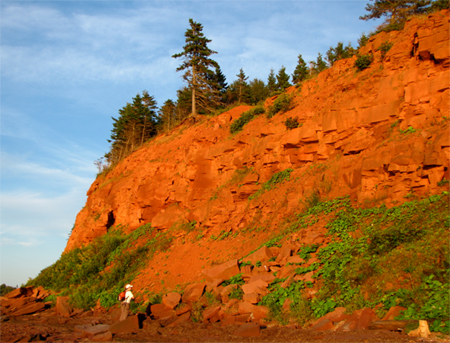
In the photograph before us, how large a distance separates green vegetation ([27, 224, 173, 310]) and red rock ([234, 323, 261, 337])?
9533 mm

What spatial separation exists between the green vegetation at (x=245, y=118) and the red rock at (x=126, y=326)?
47.1ft

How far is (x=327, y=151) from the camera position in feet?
53.4

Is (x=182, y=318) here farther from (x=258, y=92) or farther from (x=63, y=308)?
(x=258, y=92)

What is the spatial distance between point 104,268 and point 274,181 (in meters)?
11.1

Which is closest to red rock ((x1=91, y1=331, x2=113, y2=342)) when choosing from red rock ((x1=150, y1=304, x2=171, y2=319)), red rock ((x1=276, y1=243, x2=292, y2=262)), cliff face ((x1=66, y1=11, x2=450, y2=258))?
red rock ((x1=150, y1=304, x2=171, y2=319))

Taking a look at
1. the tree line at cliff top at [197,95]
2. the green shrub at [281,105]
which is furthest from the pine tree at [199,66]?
the green shrub at [281,105]

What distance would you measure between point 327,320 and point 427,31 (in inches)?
483

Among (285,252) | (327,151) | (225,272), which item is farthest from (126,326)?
(327,151)

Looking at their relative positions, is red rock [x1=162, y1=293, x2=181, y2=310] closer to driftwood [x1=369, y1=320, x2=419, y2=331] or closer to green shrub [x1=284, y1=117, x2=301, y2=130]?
driftwood [x1=369, y1=320, x2=419, y2=331]

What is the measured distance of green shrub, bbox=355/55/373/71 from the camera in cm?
1686

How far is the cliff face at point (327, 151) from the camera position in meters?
12.4

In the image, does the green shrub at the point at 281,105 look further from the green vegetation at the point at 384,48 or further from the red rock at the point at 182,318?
the red rock at the point at 182,318

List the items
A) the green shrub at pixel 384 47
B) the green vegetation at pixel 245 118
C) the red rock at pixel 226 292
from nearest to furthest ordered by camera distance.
A: the red rock at pixel 226 292 < the green shrub at pixel 384 47 < the green vegetation at pixel 245 118

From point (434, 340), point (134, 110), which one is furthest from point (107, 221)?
point (434, 340)
